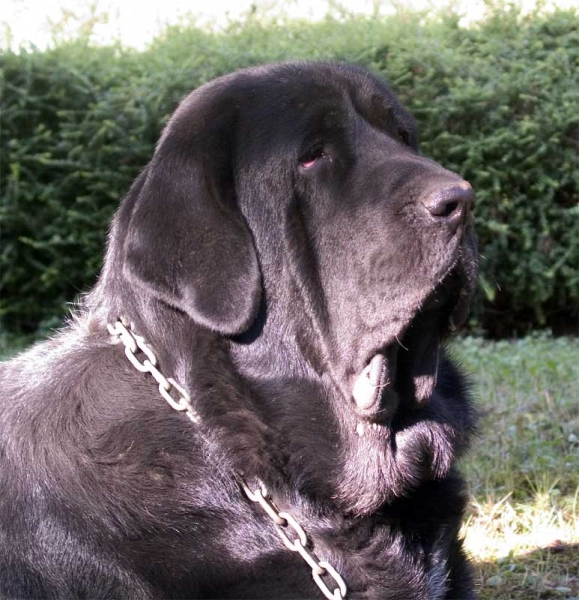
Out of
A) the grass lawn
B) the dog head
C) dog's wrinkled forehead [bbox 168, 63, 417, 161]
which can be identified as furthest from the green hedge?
the dog head

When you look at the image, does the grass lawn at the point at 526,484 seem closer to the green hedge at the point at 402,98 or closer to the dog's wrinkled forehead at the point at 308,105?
the dog's wrinkled forehead at the point at 308,105

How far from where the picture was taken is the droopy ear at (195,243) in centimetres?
243

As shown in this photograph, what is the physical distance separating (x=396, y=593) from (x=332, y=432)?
476 mm

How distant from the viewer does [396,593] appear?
247 centimetres

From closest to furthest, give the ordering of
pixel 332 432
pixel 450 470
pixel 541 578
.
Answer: pixel 332 432 → pixel 450 470 → pixel 541 578

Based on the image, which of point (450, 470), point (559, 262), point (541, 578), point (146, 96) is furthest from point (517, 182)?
point (450, 470)

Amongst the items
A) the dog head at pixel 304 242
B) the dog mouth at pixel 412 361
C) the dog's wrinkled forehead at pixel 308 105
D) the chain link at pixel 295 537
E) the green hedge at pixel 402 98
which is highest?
the dog's wrinkled forehead at pixel 308 105

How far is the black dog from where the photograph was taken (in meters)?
2.38

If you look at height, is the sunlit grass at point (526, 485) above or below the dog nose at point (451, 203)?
below

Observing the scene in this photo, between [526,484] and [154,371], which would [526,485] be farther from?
[154,371]

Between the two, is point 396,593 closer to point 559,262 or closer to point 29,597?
point 29,597

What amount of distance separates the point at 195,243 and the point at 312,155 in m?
0.44

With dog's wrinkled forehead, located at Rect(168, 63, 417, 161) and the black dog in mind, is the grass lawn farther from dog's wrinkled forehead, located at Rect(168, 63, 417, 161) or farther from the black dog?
dog's wrinkled forehead, located at Rect(168, 63, 417, 161)

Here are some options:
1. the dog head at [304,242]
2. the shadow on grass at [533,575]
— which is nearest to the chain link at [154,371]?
the dog head at [304,242]
